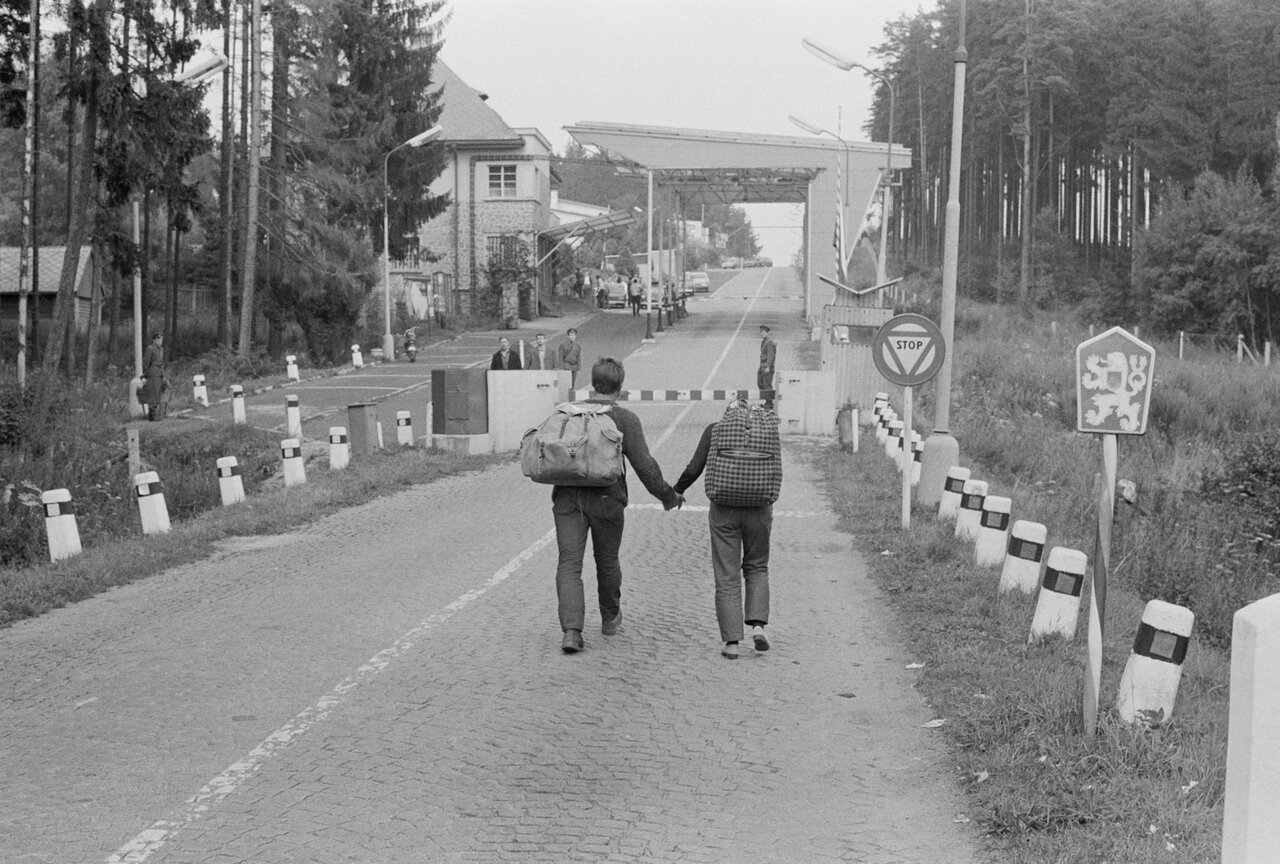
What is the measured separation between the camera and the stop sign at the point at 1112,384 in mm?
6555

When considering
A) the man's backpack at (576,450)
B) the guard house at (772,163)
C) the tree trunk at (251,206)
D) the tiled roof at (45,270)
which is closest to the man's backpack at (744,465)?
the man's backpack at (576,450)

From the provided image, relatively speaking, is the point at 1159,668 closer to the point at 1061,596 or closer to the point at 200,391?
the point at 1061,596

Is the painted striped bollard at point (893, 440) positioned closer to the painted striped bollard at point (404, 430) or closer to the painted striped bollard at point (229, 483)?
the painted striped bollard at point (404, 430)

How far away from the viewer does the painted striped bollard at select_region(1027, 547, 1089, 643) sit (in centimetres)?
824

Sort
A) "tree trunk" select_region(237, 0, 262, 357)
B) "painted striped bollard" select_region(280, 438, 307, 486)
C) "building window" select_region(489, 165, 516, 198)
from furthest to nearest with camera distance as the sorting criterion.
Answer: "building window" select_region(489, 165, 516, 198)
"tree trunk" select_region(237, 0, 262, 357)
"painted striped bollard" select_region(280, 438, 307, 486)

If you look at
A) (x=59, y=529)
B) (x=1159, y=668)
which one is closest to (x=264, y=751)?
(x=1159, y=668)

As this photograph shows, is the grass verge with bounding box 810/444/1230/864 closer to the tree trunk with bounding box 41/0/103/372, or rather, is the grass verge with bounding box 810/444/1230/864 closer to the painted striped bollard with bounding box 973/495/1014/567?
the painted striped bollard with bounding box 973/495/1014/567

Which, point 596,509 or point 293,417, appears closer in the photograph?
point 596,509

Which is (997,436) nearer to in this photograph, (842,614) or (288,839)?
(842,614)

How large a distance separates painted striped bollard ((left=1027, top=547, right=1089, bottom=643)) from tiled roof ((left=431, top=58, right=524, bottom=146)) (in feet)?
187

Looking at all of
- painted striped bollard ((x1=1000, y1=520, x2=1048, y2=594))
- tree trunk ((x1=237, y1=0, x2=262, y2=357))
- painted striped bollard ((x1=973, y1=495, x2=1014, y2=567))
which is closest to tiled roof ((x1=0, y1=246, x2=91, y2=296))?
tree trunk ((x1=237, y1=0, x2=262, y2=357))

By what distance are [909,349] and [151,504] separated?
8.05m

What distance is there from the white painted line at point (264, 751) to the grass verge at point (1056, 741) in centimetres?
324

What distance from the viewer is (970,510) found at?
1272 cm
